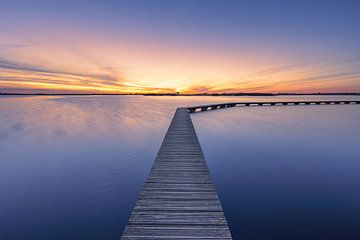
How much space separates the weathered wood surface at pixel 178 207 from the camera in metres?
4.01

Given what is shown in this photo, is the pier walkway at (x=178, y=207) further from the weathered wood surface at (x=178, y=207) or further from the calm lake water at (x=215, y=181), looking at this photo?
the calm lake water at (x=215, y=181)

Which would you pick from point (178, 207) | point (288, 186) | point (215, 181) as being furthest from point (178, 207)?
point (288, 186)

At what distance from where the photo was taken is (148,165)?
11.8m

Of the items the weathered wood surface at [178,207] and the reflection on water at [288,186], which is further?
the reflection on water at [288,186]

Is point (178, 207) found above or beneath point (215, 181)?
above

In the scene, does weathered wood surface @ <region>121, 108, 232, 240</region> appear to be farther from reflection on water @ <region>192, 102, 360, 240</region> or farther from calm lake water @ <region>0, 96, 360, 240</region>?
reflection on water @ <region>192, 102, 360, 240</region>

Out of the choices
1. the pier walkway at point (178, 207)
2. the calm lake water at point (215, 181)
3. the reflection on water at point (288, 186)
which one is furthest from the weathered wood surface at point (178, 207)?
the reflection on water at point (288, 186)

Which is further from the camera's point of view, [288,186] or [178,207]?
[288,186]

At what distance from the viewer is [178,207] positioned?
4.83m

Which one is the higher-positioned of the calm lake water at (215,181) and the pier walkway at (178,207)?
the pier walkway at (178,207)

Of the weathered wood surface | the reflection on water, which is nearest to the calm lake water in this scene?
the reflection on water

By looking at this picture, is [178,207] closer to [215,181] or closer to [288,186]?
[215,181]

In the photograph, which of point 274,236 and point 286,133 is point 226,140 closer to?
point 286,133

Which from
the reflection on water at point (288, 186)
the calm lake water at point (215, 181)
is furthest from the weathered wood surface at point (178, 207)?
the reflection on water at point (288, 186)
